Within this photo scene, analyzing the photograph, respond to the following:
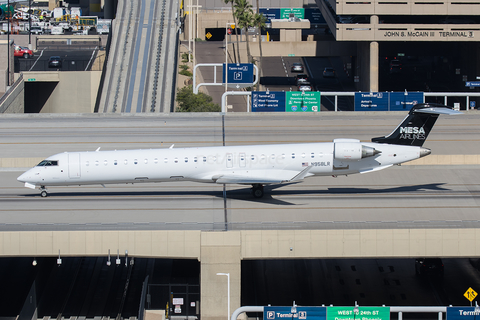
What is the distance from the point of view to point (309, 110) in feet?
207

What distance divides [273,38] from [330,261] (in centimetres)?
8153

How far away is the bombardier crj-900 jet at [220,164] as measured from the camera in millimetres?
37844

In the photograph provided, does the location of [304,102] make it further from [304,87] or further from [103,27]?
[103,27]

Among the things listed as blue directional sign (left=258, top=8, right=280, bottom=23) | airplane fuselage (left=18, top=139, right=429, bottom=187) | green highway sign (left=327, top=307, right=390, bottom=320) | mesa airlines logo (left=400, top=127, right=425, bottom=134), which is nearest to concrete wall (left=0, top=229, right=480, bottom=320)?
green highway sign (left=327, top=307, right=390, bottom=320)

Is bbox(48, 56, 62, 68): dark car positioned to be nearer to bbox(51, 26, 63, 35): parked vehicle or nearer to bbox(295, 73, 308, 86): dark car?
bbox(51, 26, 63, 35): parked vehicle

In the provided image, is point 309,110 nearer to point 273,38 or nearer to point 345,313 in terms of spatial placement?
point 345,313

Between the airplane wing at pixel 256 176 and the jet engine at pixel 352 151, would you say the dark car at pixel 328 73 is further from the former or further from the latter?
the airplane wing at pixel 256 176

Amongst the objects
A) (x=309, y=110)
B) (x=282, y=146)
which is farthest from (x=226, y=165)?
(x=309, y=110)

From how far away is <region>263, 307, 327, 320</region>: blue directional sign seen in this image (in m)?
24.7

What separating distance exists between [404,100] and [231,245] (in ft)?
119

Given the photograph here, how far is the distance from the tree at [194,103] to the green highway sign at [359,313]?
46.5 metres

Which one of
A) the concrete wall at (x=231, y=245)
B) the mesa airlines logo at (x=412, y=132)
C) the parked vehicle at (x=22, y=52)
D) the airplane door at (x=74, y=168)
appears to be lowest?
the concrete wall at (x=231, y=245)

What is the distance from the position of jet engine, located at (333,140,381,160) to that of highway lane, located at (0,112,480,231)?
9.68ft

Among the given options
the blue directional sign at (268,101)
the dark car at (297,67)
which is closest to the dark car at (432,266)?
the blue directional sign at (268,101)
